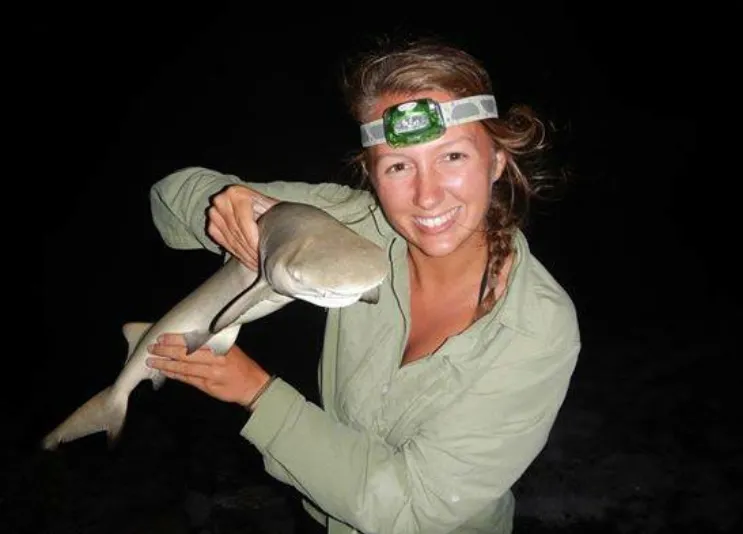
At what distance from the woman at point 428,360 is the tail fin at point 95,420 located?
56cm

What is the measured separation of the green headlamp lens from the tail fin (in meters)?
1.90

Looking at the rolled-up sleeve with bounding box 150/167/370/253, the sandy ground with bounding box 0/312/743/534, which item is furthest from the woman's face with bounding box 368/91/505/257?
the sandy ground with bounding box 0/312/743/534

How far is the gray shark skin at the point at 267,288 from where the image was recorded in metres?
1.98

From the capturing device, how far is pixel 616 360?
7.24m

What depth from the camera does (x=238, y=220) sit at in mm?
2291

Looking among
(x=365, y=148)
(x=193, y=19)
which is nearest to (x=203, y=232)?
(x=365, y=148)

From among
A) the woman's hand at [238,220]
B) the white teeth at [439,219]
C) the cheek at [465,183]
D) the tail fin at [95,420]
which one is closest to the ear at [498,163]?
the cheek at [465,183]

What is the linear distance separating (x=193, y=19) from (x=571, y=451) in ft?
113

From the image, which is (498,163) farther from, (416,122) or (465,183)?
(416,122)

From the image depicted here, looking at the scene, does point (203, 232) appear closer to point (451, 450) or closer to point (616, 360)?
point (451, 450)

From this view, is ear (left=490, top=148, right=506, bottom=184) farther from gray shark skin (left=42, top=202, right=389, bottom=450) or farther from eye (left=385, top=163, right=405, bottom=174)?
gray shark skin (left=42, top=202, right=389, bottom=450)

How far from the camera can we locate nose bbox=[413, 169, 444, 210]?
2.18m

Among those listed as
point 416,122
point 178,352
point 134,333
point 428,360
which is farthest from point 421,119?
point 134,333

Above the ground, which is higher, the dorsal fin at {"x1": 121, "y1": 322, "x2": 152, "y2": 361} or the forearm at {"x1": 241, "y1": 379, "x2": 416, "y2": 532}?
the dorsal fin at {"x1": 121, "y1": 322, "x2": 152, "y2": 361}
